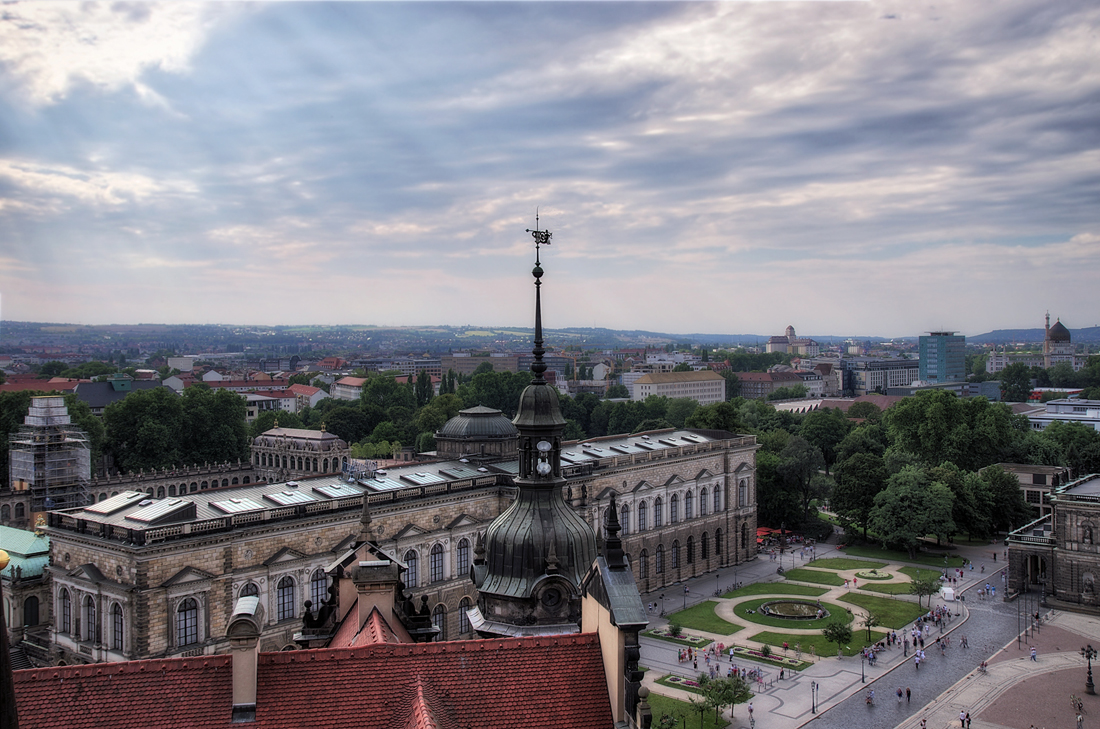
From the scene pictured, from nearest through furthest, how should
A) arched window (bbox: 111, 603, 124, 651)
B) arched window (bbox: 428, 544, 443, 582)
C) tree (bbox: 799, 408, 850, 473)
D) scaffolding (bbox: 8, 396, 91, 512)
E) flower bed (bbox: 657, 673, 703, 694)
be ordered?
arched window (bbox: 111, 603, 124, 651) < flower bed (bbox: 657, 673, 703, 694) < arched window (bbox: 428, 544, 443, 582) < scaffolding (bbox: 8, 396, 91, 512) < tree (bbox: 799, 408, 850, 473)

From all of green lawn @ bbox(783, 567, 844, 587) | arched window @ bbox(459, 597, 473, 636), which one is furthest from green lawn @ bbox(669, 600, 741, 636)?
arched window @ bbox(459, 597, 473, 636)

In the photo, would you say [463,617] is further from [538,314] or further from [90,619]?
[538,314]

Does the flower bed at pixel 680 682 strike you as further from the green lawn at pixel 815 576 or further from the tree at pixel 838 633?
the green lawn at pixel 815 576

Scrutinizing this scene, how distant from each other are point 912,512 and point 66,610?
240 ft

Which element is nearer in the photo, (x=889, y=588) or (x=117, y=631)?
(x=117, y=631)

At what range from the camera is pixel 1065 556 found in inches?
2906

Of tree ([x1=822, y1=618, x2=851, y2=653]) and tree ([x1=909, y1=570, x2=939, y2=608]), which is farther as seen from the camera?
tree ([x1=909, y1=570, x2=939, y2=608])

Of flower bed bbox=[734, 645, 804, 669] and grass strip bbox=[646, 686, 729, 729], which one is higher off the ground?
grass strip bbox=[646, 686, 729, 729]

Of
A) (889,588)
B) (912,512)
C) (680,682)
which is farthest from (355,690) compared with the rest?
(912,512)

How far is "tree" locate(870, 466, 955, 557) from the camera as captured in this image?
8700 cm

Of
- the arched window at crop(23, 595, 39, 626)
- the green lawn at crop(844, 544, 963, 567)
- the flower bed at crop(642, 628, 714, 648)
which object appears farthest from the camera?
the green lawn at crop(844, 544, 963, 567)

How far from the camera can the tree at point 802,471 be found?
100562mm

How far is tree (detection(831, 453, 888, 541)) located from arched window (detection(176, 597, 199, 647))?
6843cm

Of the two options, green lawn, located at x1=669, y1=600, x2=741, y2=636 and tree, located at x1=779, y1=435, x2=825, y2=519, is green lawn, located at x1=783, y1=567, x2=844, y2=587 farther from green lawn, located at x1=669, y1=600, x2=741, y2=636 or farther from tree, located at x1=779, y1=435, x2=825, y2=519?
tree, located at x1=779, y1=435, x2=825, y2=519
